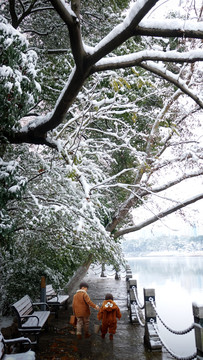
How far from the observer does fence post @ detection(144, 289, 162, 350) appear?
584cm

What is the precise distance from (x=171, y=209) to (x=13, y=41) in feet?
29.1

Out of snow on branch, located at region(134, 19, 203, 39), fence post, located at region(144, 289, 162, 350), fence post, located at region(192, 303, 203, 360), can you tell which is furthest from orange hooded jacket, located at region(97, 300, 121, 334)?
snow on branch, located at region(134, 19, 203, 39)

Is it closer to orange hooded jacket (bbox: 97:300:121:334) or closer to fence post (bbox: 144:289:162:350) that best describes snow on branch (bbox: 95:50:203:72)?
orange hooded jacket (bbox: 97:300:121:334)

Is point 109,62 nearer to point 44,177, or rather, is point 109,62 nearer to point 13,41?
point 13,41

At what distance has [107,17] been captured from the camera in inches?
273

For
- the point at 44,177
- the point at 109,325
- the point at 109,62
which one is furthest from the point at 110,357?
the point at 109,62

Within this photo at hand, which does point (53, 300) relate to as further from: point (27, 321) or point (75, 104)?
point (75, 104)

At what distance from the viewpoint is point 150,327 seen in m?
6.11

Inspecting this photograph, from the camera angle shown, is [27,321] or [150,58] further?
[27,321]

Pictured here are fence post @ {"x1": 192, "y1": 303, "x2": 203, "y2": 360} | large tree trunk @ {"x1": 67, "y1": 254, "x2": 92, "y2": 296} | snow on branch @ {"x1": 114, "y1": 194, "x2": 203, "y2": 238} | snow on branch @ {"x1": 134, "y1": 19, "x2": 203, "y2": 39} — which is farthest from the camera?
large tree trunk @ {"x1": 67, "y1": 254, "x2": 92, "y2": 296}

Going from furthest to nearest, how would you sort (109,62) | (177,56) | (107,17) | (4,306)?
(4,306)
(107,17)
(109,62)
(177,56)

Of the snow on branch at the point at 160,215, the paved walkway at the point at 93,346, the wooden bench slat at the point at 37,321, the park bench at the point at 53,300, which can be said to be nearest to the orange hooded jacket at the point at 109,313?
the paved walkway at the point at 93,346

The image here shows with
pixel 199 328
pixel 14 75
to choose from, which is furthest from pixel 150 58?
pixel 199 328

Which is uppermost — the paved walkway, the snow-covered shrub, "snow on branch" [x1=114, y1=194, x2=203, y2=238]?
the snow-covered shrub
